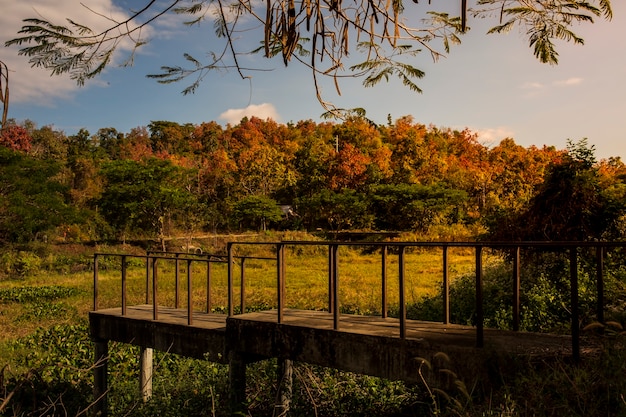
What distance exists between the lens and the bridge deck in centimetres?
437

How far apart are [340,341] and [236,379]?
1563mm

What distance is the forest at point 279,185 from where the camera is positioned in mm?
26406

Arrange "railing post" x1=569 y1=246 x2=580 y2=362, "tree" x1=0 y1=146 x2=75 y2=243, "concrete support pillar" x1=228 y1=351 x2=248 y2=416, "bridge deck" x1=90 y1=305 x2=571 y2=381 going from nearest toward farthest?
"railing post" x1=569 y1=246 x2=580 y2=362 < "bridge deck" x1=90 y1=305 x2=571 y2=381 < "concrete support pillar" x1=228 y1=351 x2=248 y2=416 < "tree" x1=0 y1=146 x2=75 y2=243

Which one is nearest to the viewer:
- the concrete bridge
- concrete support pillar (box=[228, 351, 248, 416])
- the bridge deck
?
the concrete bridge

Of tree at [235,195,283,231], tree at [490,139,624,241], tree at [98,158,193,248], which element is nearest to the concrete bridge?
tree at [490,139,624,241]

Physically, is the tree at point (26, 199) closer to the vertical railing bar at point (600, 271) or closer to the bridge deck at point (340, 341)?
the bridge deck at point (340, 341)

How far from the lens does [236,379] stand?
5.88 meters

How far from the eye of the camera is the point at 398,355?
452cm

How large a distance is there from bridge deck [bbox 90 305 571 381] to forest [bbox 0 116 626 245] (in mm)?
19338

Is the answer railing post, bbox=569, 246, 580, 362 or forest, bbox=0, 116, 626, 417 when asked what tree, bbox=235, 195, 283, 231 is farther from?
railing post, bbox=569, 246, 580, 362

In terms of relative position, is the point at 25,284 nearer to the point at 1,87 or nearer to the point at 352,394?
the point at 352,394

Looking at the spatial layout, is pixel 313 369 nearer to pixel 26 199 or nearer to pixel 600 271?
pixel 600 271

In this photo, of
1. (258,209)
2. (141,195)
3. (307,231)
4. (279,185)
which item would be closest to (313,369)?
(141,195)

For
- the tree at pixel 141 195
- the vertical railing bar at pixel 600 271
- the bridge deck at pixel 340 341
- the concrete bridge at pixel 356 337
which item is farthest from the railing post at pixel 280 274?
the tree at pixel 141 195
